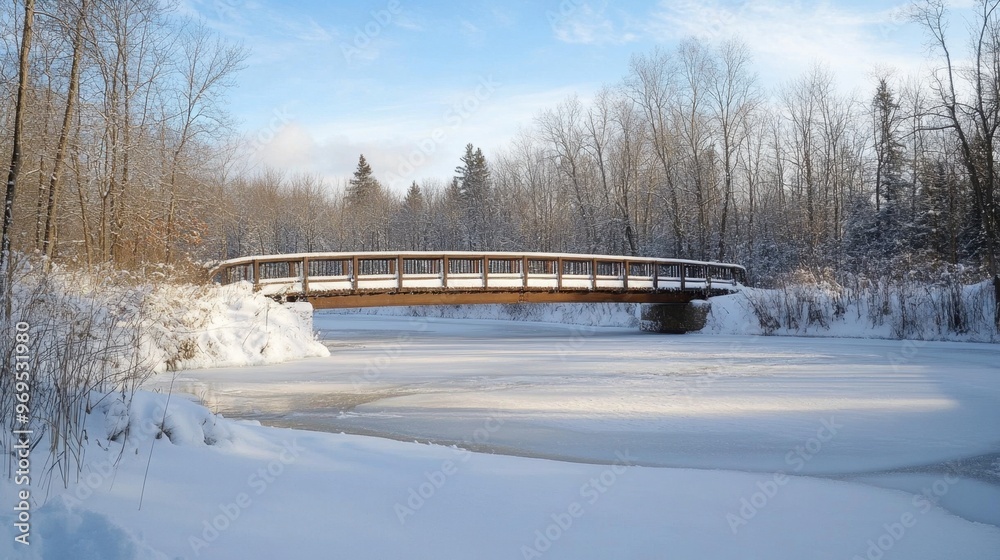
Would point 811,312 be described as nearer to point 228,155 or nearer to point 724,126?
point 724,126

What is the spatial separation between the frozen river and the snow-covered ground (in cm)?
4

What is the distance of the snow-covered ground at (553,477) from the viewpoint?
2807 mm

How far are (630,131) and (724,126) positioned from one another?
5988mm

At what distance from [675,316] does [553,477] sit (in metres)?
20.0

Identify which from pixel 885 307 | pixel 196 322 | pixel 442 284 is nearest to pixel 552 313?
pixel 442 284

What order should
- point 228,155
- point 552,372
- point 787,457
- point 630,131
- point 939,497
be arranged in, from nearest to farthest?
point 939,497, point 787,457, point 552,372, point 228,155, point 630,131

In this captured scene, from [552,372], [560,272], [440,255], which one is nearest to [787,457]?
[552,372]

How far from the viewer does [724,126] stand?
107 ft

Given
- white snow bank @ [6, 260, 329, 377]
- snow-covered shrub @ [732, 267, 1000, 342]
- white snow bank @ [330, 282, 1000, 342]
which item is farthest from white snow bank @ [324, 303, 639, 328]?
white snow bank @ [6, 260, 329, 377]

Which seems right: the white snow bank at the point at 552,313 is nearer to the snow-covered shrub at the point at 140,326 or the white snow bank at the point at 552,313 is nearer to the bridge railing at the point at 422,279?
the bridge railing at the point at 422,279

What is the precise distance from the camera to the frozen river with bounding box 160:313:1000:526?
496 cm

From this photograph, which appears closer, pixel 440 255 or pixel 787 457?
pixel 787 457

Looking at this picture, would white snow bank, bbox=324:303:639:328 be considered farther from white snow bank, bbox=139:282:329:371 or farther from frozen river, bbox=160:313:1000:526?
white snow bank, bbox=139:282:329:371

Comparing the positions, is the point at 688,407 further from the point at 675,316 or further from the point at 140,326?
the point at 675,316
